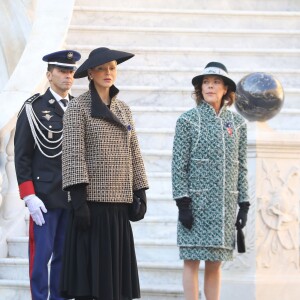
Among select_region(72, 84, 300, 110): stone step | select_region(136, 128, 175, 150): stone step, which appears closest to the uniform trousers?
select_region(136, 128, 175, 150): stone step

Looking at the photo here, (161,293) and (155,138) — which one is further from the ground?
(155,138)

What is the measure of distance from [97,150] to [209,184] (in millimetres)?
887

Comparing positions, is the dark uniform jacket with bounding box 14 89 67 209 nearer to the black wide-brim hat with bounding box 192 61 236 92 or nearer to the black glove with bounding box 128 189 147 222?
the black glove with bounding box 128 189 147 222

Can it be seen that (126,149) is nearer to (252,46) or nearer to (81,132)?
(81,132)

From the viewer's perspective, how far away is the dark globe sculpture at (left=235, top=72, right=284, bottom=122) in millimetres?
7453

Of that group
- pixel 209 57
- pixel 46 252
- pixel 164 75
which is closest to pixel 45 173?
pixel 46 252

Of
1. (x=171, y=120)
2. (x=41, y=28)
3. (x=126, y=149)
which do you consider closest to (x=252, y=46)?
(x=171, y=120)

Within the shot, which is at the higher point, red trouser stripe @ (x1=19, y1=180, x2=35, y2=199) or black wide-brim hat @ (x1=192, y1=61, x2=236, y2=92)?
black wide-brim hat @ (x1=192, y1=61, x2=236, y2=92)

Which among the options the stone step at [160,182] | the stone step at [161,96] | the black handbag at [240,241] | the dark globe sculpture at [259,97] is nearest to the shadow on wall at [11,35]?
the stone step at [161,96]

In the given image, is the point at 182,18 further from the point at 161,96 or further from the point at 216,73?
the point at 216,73

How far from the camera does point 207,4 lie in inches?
452

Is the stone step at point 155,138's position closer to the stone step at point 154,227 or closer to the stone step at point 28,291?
the stone step at point 154,227

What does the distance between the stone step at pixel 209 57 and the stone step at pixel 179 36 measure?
0.19m

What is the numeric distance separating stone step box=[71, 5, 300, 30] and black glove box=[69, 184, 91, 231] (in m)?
5.32
